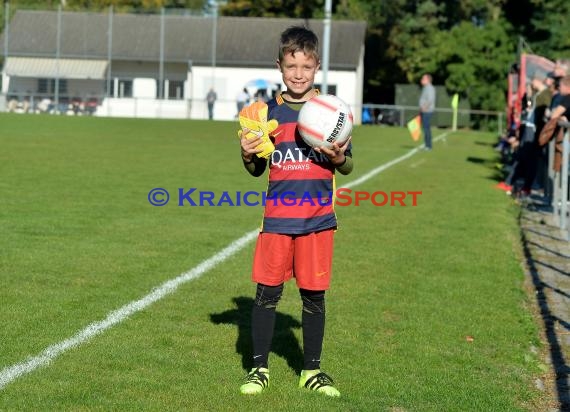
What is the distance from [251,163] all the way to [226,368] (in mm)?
1207

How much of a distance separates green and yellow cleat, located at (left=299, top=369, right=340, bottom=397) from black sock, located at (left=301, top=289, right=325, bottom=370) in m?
0.04

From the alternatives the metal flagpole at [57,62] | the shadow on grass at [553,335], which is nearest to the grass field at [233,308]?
the shadow on grass at [553,335]

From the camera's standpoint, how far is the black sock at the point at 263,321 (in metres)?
5.54

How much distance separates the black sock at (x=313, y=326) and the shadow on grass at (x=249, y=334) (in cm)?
32

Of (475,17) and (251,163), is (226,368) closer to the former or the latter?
(251,163)

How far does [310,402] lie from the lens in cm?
524

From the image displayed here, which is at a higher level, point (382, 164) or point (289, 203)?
point (289, 203)

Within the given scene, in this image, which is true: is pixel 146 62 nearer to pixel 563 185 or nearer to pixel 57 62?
pixel 57 62

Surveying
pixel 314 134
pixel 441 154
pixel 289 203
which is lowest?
pixel 441 154

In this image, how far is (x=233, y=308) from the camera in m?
7.44

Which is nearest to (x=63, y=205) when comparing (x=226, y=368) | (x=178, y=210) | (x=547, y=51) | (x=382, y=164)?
(x=178, y=210)

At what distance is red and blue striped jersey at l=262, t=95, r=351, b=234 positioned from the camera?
543 cm

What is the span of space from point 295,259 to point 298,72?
3.27 ft

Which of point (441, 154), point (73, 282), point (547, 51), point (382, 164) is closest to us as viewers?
point (73, 282)
